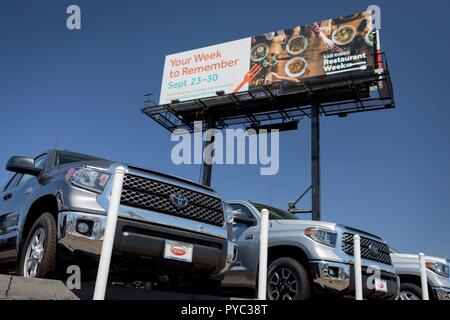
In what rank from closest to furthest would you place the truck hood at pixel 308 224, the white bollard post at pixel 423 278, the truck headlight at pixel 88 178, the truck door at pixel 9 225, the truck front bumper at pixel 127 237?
the truck front bumper at pixel 127 237 → the truck headlight at pixel 88 178 → the truck door at pixel 9 225 → the truck hood at pixel 308 224 → the white bollard post at pixel 423 278

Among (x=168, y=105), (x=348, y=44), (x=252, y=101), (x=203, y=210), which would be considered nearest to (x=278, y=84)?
(x=252, y=101)

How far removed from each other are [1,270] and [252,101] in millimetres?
16651

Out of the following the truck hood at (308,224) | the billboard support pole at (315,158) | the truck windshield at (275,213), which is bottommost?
the truck hood at (308,224)

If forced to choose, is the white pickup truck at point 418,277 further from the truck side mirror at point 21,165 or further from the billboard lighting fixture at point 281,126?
the billboard lighting fixture at point 281,126

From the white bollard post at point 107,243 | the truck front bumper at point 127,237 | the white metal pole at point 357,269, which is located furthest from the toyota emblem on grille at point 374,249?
the white bollard post at point 107,243

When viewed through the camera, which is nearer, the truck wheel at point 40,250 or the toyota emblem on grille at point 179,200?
the truck wheel at point 40,250

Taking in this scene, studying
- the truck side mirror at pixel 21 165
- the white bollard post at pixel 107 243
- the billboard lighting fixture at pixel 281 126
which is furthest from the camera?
the billboard lighting fixture at pixel 281 126

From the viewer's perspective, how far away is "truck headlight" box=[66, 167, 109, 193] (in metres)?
4.37

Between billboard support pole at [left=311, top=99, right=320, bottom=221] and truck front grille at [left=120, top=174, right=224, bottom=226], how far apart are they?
13.8 meters

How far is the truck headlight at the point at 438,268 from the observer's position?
8.26 meters

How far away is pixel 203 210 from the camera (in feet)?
16.4

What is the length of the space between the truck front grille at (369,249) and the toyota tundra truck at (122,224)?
201 cm
